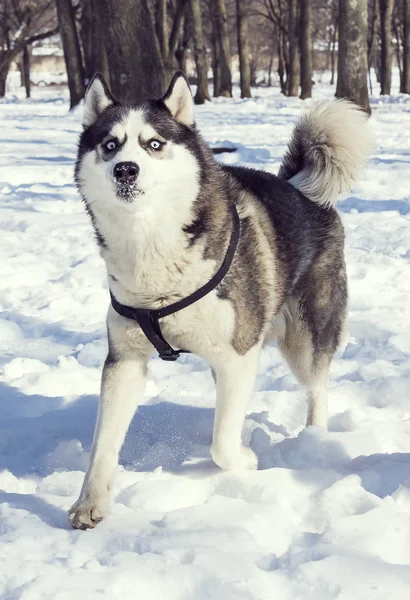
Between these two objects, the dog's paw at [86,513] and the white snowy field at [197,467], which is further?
the dog's paw at [86,513]

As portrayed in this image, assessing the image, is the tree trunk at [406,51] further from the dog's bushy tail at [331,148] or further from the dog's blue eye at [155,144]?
the dog's blue eye at [155,144]

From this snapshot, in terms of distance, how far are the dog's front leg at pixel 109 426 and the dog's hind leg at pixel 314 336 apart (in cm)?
90

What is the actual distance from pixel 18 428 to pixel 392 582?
77.4 inches

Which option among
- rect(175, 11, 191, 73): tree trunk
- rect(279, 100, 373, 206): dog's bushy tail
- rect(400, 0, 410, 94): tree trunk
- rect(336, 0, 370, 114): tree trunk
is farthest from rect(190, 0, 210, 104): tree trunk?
rect(279, 100, 373, 206): dog's bushy tail

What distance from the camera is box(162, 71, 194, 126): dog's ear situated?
3.08 metres

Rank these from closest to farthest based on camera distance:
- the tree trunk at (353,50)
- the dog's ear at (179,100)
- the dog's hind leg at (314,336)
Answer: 1. the dog's ear at (179,100)
2. the dog's hind leg at (314,336)
3. the tree trunk at (353,50)

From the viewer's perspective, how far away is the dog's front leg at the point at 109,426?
269cm

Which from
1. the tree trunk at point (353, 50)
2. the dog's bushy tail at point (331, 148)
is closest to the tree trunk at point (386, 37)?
the tree trunk at point (353, 50)

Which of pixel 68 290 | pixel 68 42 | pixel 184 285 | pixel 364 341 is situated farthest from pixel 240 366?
pixel 68 42

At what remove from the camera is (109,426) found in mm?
2908

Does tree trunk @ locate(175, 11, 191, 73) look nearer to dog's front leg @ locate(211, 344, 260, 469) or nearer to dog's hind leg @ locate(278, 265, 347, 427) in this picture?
dog's hind leg @ locate(278, 265, 347, 427)

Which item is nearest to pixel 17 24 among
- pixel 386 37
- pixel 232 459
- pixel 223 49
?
pixel 223 49

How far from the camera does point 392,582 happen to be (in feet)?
7.00

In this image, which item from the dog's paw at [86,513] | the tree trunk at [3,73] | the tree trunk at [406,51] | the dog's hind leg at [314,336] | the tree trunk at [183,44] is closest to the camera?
the dog's paw at [86,513]
